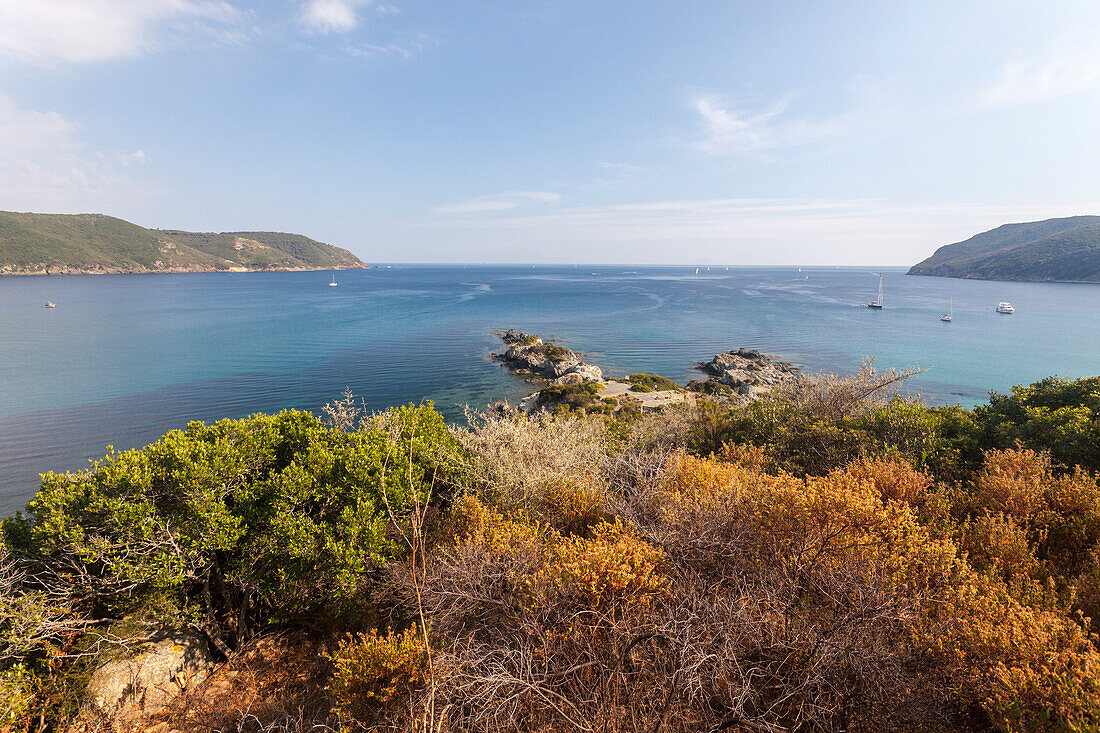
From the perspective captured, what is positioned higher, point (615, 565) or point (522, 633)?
point (615, 565)

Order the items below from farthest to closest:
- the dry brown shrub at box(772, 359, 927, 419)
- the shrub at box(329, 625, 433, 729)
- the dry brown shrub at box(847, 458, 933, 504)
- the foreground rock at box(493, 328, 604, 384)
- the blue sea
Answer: the foreground rock at box(493, 328, 604, 384), the blue sea, the dry brown shrub at box(772, 359, 927, 419), the dry brown shrub at box(847, 458, 933, 504), the shrub at box(329, 625, 433, 729)

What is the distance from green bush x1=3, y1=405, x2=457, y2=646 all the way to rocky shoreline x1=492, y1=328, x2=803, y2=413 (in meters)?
20.2

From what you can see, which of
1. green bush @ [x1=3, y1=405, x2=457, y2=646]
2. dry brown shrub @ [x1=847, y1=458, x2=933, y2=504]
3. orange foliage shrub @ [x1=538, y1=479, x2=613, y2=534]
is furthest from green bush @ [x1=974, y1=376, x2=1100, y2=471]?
green bush @ [x1=3, y1=405, x2=457, y2=646]

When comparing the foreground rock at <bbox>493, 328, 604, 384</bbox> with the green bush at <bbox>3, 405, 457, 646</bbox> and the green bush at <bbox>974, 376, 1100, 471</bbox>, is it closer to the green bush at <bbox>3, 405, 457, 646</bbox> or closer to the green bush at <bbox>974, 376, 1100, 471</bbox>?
the green bush at <bbox>974, 376, 1100, 471</bbox>

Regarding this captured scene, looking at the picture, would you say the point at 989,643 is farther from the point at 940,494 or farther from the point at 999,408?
the point at 999,408

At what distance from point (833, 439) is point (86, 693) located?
16691mm

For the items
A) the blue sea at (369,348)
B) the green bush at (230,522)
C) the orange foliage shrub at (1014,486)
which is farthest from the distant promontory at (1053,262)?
the green bush at (230,522)

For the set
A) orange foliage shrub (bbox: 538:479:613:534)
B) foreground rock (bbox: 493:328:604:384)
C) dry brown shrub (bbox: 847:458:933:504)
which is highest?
dry brown shrub (bbox: 847:458:933:504)

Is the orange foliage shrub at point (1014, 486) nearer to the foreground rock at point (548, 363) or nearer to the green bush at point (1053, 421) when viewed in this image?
the green bush at point (1053, 421)

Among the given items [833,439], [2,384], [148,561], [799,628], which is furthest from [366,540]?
[2,384]

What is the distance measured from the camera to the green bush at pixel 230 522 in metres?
7.07

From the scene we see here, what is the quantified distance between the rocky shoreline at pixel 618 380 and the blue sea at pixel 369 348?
286 cm

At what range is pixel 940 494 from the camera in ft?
26.6

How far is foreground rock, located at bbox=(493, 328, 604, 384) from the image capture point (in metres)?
40.8
